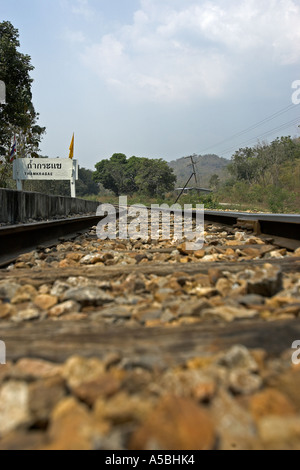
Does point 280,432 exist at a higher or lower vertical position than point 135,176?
lower

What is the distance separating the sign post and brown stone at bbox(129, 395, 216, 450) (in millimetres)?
18915

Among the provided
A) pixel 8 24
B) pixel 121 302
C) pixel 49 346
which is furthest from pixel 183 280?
pixel 8 24

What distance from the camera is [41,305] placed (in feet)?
5.31

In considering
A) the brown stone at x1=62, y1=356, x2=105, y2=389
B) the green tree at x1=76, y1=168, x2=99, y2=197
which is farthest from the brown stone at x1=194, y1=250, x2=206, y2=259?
the green tree at x1=76, y1=168, x2=99, y2=197

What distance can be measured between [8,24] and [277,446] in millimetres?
18730

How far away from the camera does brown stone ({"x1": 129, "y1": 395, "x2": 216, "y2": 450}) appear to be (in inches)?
26.0

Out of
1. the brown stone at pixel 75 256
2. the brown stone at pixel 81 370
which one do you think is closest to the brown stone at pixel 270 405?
the brown stone at pixel 81 370

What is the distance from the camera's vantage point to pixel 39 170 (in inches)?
743

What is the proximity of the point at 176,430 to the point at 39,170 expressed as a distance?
1965cm

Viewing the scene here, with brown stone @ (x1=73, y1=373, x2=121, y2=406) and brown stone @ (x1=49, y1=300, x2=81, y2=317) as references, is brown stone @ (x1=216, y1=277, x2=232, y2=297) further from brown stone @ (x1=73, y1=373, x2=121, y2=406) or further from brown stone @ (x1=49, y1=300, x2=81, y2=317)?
brown stone @ (x1=73, y1=373, x2=121, y2=406)

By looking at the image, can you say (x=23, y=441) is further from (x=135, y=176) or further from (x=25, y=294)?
(x=135, y=176)

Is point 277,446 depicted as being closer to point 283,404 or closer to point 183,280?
point 283,404

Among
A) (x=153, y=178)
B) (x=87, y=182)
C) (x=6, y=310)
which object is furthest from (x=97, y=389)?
(x=87, y=182)

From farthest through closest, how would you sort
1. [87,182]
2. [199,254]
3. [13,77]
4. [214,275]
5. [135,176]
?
[87,182] < [135,176] < [13,77] < [199,254] < [214,275]
